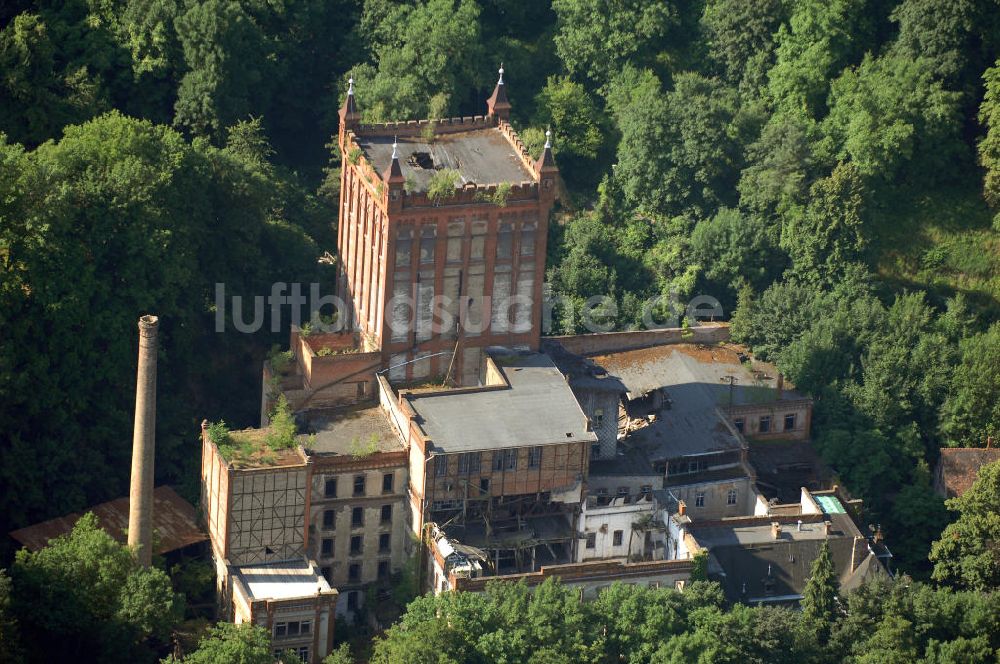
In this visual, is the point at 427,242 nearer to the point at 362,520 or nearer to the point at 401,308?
the point at 401,308

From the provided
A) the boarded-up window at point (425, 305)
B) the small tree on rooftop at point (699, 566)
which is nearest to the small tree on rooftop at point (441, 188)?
the boarded-up window at point (425, 305)

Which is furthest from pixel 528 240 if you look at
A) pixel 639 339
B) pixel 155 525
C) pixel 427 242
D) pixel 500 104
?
pixel 155 525

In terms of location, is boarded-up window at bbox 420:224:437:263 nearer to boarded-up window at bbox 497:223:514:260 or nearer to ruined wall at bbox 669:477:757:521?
boarded-up window at bbox 497:223:514:260

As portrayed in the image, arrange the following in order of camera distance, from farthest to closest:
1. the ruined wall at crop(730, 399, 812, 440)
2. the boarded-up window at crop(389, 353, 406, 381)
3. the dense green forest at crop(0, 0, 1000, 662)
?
the ruined wall at crop(730, 399, 812, 440)
the boarded-up window at crop(389, 353, 406, 381)
the dense green forest at crop(0, 0, 1000, 662)

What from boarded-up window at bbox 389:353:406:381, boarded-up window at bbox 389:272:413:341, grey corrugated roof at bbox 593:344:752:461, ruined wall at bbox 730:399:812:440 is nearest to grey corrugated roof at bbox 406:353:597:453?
boarded-up window at bbox 389:353:406:381

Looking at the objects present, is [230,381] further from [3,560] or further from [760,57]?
[760,57]
